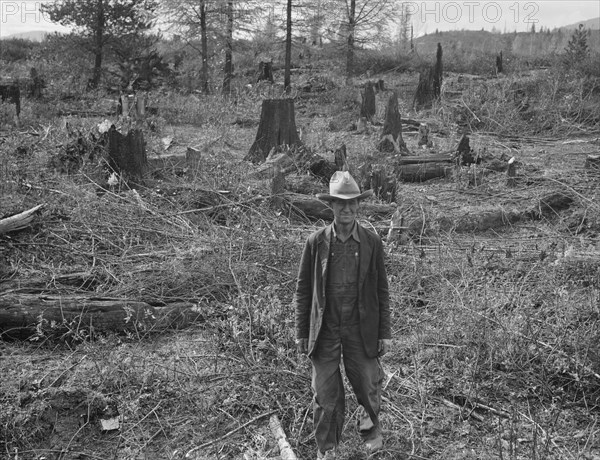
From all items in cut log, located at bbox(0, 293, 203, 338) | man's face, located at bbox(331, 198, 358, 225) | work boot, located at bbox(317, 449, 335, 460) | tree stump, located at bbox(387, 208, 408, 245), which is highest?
man's face, located at bbox(331, 198, 358, 225)

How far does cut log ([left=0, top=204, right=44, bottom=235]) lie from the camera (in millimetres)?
6207

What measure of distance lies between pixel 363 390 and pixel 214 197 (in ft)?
14.9

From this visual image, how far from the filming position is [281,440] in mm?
3664

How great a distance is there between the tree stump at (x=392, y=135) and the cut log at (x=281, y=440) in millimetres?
8359

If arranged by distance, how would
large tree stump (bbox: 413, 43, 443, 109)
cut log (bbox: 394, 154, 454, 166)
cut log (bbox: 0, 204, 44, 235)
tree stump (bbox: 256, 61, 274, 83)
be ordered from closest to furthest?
1. cut log (bbox: 0, 204, 44, 235)
2. cut log (bbox: 394, 154, 454, 166)
3. large tree stump (bbox: 413, 43, 443, 109)
4. tree stump (bbox: 256, 61, 274, 83)

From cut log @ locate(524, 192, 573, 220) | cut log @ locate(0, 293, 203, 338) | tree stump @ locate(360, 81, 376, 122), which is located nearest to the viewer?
cut log @ locate(0, 293, 203, 338)

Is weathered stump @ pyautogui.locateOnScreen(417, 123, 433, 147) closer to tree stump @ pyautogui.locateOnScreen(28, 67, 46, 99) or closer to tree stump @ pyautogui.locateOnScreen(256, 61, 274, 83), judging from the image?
tree stump @ pyautogui.locateOnScreen(28, 67, 46, 99)

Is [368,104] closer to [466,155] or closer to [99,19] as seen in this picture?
[466,155]

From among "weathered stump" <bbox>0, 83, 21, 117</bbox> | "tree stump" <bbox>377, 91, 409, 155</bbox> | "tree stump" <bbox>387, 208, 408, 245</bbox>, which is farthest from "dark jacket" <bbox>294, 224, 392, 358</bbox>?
"weathered stump" <bbox>0, 83, 21, 117</bbox>

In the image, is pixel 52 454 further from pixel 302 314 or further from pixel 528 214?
pixel 528 214

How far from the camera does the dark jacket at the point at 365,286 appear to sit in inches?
132

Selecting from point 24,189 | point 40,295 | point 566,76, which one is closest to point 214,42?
point 566,76

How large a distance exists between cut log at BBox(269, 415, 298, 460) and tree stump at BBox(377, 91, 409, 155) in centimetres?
836

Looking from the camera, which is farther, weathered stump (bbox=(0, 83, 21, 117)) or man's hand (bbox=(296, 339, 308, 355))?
weathered stump (bbox=(0, 83, 21, 117))
